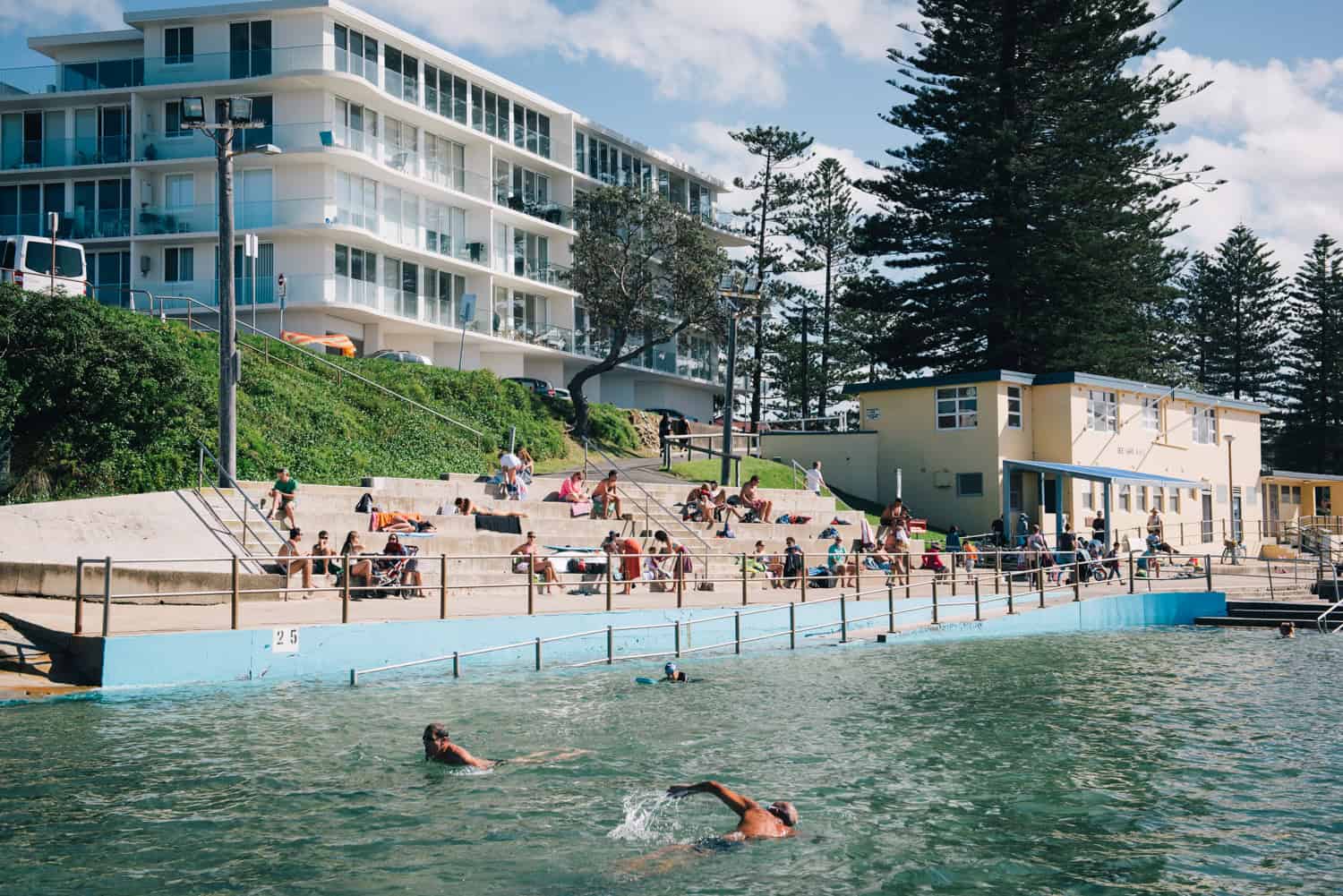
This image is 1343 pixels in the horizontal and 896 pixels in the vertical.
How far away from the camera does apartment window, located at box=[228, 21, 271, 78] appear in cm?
4472

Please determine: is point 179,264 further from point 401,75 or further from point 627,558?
point 627,558

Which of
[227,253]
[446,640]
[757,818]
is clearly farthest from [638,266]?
[757,818]

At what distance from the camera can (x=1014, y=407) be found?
4131 centimetres

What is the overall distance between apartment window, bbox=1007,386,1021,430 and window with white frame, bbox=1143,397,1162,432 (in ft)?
19.7

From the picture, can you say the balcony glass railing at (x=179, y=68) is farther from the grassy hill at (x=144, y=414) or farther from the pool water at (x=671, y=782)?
the pool water at (x=671, y=782)

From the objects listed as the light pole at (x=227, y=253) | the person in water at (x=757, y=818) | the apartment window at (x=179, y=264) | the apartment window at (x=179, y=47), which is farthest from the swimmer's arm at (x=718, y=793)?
the apartment window at (x=179, y=47)

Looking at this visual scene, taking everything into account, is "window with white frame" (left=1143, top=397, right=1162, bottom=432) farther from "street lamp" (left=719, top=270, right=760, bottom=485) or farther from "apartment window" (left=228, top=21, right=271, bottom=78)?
"apartment window" (left=228, top=21, right=271, bottom=78)

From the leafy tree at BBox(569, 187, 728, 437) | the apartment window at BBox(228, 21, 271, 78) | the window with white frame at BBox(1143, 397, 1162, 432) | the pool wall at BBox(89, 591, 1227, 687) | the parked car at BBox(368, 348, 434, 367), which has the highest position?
the apartment window at BBox(228, 21, 271, 78)

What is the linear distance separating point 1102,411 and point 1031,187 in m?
9.95

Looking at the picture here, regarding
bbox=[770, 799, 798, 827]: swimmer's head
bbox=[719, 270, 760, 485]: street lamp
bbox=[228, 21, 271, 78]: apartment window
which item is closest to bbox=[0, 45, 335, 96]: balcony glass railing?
bbox=[228, 21, 271, 78]: apartment window

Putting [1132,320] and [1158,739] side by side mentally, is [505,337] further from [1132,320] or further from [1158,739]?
[1158,739]

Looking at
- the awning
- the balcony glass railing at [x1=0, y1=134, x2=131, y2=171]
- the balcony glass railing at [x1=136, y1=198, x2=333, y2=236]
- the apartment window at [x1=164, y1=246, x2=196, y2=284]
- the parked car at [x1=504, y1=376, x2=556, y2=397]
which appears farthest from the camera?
the balcony glass railing at [x1=0, y1=134, x2=131, y2=171]

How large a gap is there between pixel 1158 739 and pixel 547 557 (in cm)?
1069

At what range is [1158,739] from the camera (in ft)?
46.2
